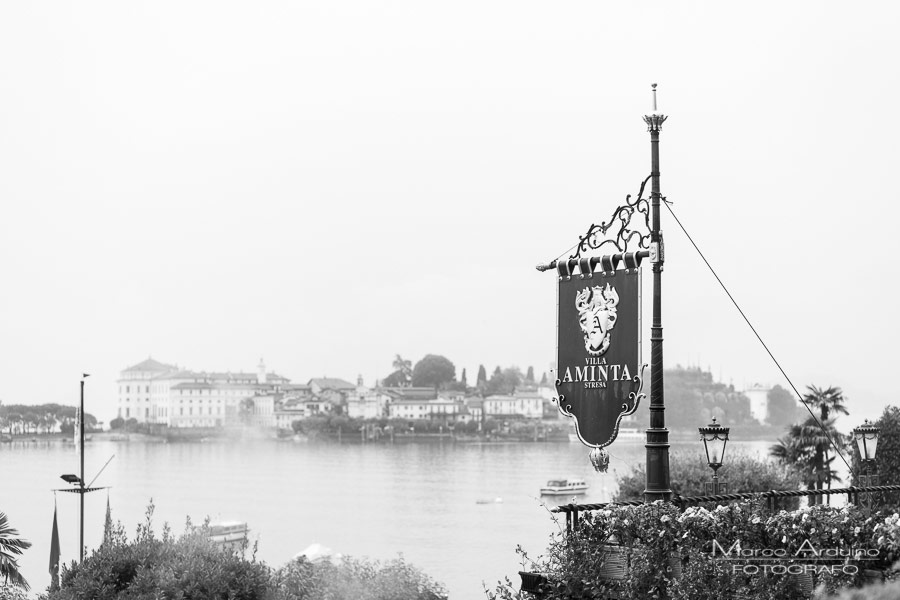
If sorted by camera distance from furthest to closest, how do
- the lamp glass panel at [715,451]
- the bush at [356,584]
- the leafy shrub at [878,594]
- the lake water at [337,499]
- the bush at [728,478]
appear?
the lake water at [337,499], the bush at [728,478], the bush at [356,584], the lamp glass panel at [715,451], the leafy shrub at [878,594]

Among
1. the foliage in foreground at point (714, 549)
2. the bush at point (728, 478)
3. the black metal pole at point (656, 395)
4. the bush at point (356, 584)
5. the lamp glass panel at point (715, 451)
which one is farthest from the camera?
the bush at point (728, 478)

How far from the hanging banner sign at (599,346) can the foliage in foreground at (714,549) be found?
1.96 m

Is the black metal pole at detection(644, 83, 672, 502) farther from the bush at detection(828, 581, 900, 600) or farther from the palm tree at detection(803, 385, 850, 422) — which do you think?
the palm tree at detection(803, 385, 850, 422)

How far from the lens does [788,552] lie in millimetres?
10359

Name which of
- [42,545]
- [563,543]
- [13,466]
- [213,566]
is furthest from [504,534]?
[13,466]

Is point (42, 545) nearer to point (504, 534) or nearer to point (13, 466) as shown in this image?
point (504, 534)

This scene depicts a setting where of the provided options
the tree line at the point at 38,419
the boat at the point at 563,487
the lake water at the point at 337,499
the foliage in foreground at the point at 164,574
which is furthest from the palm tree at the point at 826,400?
the tree line at the point at 38,419

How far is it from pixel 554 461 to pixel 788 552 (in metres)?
157

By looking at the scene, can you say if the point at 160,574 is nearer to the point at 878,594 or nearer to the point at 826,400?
the point at 878,594

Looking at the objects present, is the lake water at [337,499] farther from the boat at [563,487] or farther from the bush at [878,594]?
the bush at [878,594]

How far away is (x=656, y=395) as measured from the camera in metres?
13.6

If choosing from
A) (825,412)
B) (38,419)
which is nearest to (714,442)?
(825,412)

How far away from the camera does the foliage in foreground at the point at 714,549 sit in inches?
389

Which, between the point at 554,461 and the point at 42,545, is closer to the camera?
the point at 42,545
